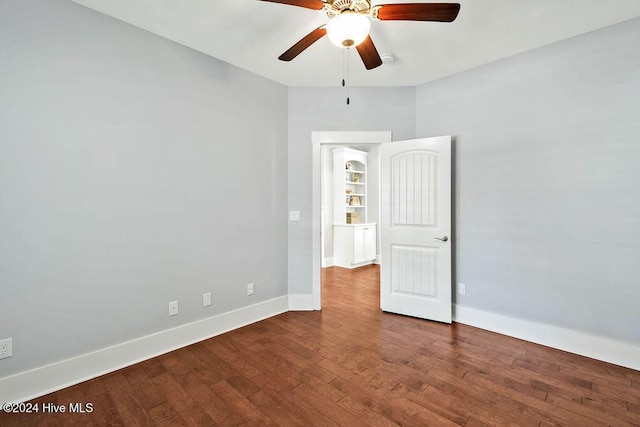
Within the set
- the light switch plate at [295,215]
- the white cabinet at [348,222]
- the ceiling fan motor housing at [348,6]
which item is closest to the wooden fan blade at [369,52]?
the ceiling fan motor housing at [348,6]

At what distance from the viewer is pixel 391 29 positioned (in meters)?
2.45

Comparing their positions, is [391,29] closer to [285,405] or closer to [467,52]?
[467,52]

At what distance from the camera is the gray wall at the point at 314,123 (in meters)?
3.63

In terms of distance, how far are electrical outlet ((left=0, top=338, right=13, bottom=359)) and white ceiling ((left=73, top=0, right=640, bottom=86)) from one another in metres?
2.44

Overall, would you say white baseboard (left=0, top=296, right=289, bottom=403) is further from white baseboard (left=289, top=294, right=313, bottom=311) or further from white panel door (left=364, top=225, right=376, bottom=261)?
white panel door (left=364, top=225, right=376, bottom=261)

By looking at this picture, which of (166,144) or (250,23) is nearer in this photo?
(250,23)

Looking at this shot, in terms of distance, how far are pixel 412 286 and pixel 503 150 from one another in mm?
1796

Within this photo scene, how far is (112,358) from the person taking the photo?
90.2 inches

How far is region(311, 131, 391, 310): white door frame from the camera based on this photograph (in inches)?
142

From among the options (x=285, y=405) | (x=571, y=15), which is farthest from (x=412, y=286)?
(x=571, y=15)

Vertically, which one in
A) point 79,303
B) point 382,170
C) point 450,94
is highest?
point 450,94

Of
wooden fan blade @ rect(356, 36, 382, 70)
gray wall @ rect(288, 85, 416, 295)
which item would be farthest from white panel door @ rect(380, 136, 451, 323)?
wooden fan blade @ rect(356, 36, 382, 70)

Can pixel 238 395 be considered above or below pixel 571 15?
below

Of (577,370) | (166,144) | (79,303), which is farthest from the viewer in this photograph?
(166,144)
